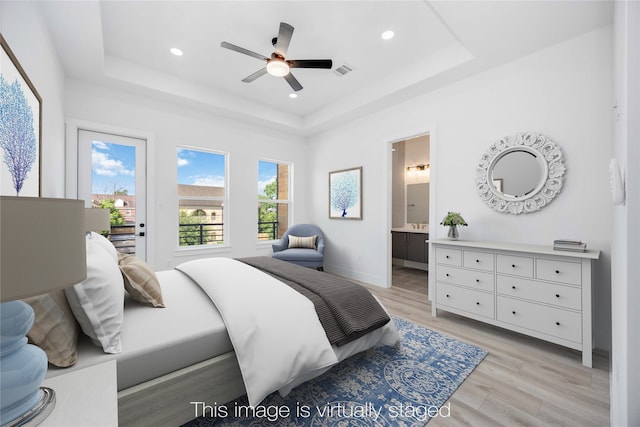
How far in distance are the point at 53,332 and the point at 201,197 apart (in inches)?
133

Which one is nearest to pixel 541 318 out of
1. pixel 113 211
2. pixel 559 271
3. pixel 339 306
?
pixel 559 271

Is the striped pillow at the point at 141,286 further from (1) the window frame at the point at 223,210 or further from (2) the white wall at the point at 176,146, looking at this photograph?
(1) the window frame at the point at 223,210

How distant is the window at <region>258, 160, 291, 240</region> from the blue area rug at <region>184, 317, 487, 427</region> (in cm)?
335

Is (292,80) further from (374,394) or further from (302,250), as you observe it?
(374,394)

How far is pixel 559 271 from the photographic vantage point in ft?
6.95

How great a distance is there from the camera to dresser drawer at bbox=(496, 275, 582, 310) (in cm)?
205

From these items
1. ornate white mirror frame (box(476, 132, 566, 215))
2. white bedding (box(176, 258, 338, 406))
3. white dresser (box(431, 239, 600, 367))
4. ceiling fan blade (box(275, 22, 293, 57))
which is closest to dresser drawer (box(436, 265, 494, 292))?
white dresser (box(431, 239, 600, 367))

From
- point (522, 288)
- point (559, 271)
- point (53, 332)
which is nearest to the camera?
point (53, 332)

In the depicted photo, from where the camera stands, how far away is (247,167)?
4.61 meters

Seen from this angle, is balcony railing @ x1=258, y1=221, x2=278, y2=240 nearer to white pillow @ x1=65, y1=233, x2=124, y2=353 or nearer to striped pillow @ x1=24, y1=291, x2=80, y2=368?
white pillow @ x1=65, y1=233, x2=124, y2=353

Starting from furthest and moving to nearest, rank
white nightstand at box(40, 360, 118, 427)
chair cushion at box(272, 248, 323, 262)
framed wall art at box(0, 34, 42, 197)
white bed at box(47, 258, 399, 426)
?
chair cushion at box(272, 248, 323, 262) → framed wall art at box(0, 34, 42, 197) → white bed at box(47, 258, 399, 426) → white nightstand at box(40, 360, 118, 427)

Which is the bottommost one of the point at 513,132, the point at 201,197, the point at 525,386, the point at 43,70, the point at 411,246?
the point at 525,386

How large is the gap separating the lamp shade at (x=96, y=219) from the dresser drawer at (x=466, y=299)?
131 inches

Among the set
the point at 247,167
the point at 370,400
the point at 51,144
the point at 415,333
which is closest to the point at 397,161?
the point at 247,167
